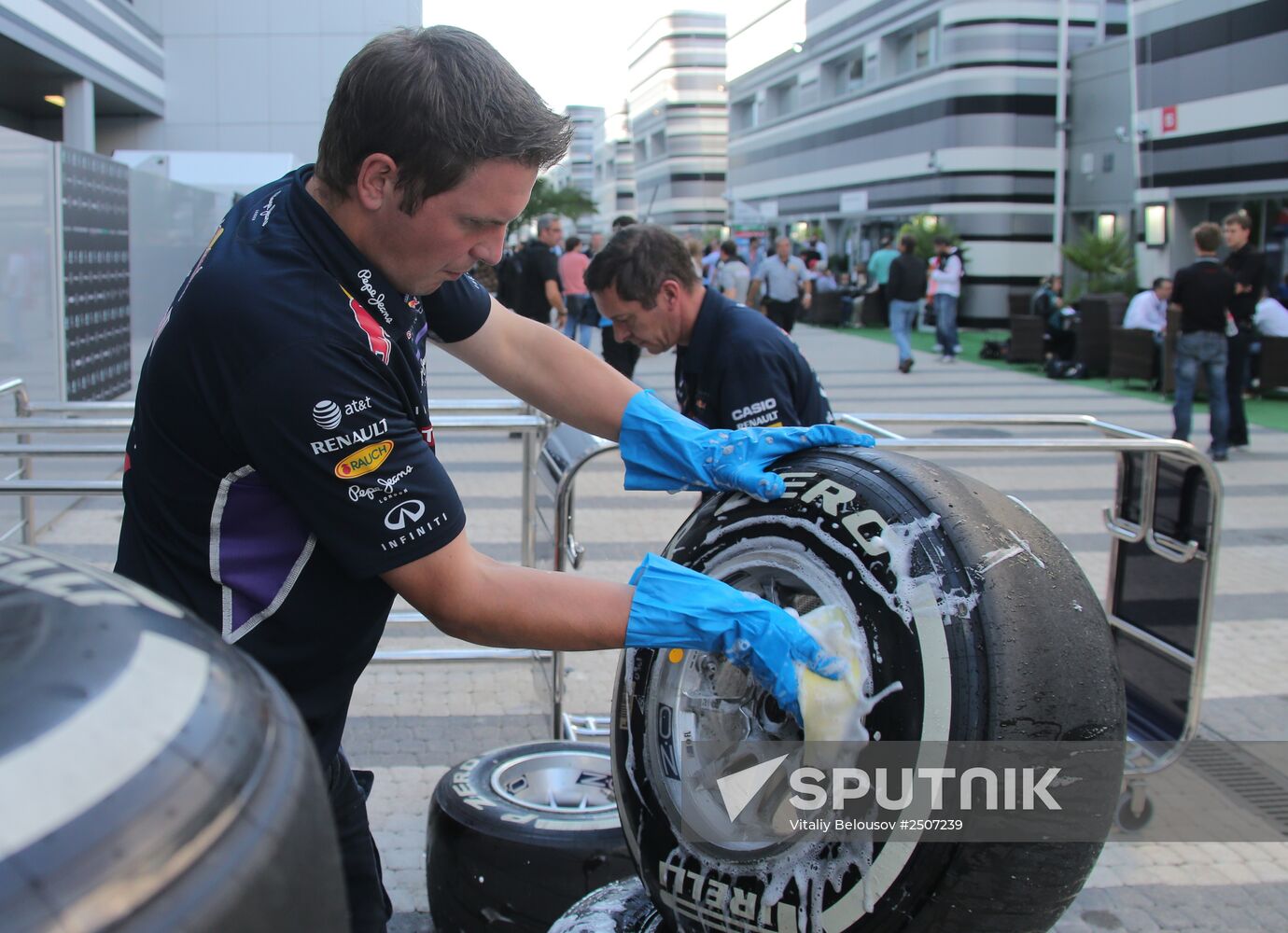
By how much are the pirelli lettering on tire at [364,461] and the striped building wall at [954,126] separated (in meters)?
27.8

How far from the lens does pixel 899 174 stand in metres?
32.6

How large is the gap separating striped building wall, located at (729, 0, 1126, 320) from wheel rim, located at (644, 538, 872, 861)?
2719cm

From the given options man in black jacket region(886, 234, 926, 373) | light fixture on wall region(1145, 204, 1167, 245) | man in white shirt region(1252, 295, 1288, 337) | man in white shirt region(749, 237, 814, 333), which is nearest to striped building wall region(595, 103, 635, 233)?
light fixture on wall region(1145, 204, 1167, 245)

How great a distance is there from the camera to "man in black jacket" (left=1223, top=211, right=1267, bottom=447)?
1016 centimetres

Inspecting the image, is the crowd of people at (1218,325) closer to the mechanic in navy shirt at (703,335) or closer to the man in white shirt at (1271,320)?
the man in white shirt at (1271,320)

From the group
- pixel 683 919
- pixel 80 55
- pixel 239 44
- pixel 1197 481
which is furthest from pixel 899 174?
pixel 683 919

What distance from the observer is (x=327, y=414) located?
1.71 m

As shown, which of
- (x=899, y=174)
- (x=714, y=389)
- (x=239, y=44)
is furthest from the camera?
(x=899, y=174)

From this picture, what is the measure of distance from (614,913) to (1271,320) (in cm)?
1365

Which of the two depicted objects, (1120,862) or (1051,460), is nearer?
(1120,862)

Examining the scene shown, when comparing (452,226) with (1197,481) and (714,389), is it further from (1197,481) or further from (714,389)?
(1197,481)

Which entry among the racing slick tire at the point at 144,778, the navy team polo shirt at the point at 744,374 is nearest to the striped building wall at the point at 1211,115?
the navy team polo shirt at the point at 744,374

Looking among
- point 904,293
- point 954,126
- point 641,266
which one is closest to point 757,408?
point 641,266

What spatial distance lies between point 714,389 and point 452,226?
2.00 m
